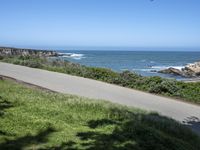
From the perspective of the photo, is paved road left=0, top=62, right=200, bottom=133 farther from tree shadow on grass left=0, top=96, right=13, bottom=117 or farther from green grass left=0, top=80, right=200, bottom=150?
tree shadow on grass left=0, top=96, right=13, bottom=117

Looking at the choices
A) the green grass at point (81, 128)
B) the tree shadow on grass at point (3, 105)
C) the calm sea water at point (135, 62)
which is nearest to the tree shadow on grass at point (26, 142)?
the green grass at point (81, 128)

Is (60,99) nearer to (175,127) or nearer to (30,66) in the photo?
(175,127)

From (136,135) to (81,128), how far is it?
112cm

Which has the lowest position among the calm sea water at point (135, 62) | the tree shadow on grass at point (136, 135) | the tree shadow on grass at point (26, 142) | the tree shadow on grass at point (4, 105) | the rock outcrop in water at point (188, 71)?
the calm sea water at point (135, 62)

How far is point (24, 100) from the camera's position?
1048 centimetres

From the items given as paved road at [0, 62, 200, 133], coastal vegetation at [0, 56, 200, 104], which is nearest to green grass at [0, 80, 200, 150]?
paved road at [0, 62, 200, 133]

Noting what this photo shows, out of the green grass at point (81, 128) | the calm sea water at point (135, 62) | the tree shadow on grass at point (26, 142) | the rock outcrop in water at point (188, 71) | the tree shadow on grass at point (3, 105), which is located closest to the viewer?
the tree shadow on grass at point (26, 142)

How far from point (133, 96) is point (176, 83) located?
8.27 feet

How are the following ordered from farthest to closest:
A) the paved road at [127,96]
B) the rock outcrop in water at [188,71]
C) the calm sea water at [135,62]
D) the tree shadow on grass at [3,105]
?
the calm sea water at [135,62] → the rock outcrop in water at [188,71] → the paved road at [127,96] → the tree shadow on grass at [3,105]

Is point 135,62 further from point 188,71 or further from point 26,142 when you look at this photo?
point 26,142

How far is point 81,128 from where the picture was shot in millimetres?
7969

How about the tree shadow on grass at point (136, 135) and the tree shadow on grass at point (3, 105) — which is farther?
the tree shadow on grass at point (3, 105)

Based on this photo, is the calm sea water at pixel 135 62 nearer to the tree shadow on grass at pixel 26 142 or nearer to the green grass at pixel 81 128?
the green grass at pixel 81 128

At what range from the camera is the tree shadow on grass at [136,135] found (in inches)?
277
